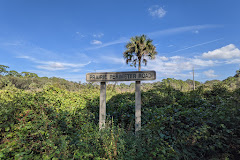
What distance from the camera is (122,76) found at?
4.77 m

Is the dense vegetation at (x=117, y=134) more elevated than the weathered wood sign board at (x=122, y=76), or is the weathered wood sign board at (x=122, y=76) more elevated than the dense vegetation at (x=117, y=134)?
the weathered wood sign board at (x=122, y=76)

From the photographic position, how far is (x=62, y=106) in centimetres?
573

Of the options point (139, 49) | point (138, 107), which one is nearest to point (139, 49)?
point (139, 49)

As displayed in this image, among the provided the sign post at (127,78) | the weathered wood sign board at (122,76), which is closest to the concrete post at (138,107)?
the sign post at (127,78)

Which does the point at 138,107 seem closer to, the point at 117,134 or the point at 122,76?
the point at 122,76

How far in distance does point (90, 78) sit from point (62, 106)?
1808mm

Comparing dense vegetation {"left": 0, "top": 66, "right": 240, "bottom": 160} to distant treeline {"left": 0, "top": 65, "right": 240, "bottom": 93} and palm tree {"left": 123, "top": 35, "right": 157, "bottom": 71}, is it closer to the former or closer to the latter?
distant treeline {"left": 0, "top": 65, "right": 240, "bottom": 93}

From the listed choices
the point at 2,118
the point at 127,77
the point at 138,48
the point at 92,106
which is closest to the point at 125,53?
the point at 138,48

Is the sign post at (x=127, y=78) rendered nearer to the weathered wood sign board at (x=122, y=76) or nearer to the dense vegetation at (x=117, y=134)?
the weathered wood sign board at (x=122, y=76)

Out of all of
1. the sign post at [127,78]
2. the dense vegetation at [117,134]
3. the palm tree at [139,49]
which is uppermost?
the palm tree at [139,49]

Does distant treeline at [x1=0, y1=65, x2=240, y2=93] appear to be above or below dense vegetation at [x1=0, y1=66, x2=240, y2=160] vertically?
above

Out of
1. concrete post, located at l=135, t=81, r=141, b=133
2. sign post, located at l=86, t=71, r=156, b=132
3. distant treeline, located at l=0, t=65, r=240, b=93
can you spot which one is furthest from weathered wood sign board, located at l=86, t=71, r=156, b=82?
distant treeline, located at l=0, t=65, r=240, b=93

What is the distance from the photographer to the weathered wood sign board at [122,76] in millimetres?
4582

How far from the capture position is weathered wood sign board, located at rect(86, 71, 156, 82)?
458cm
